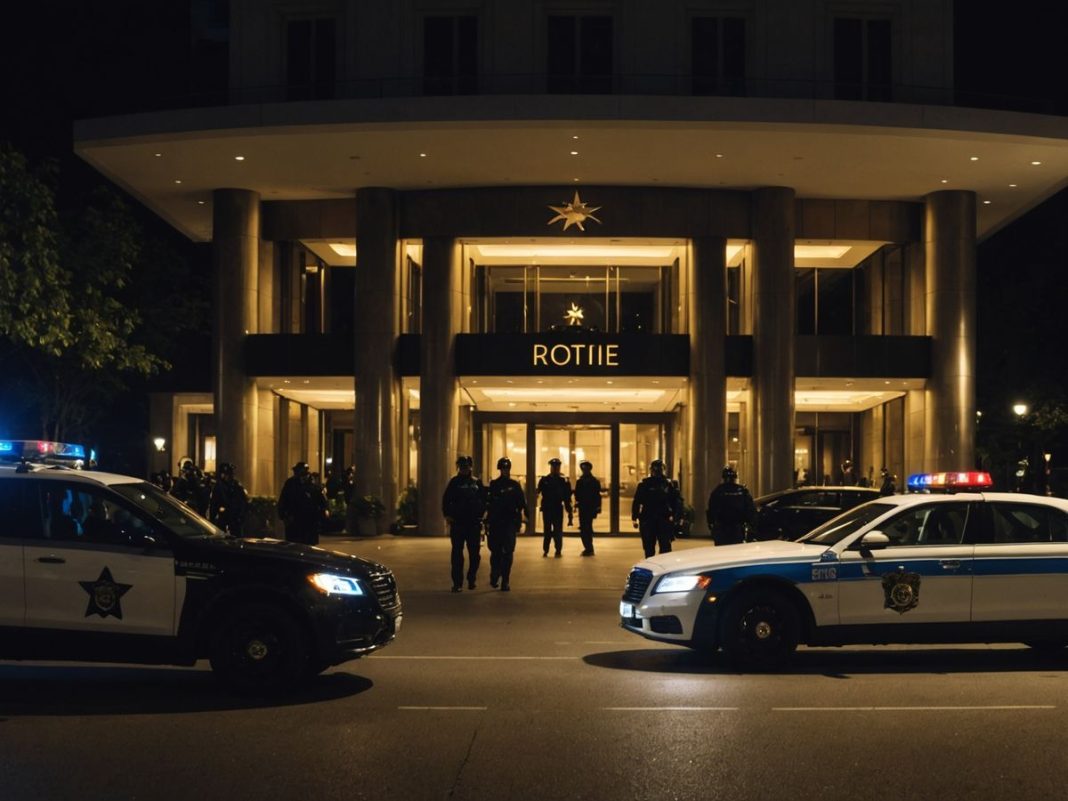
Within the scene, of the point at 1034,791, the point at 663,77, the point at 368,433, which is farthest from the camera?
the point at 368,433

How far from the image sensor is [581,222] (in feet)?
116

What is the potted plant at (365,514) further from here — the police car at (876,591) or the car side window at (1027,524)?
the car side window at (1027,524)

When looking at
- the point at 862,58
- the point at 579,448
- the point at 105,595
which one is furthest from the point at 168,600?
the point at 862,58

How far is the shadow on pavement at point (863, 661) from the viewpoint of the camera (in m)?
11.8

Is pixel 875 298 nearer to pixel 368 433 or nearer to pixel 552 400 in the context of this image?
pixel 552 400

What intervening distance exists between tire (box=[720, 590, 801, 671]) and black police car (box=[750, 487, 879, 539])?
12076mm

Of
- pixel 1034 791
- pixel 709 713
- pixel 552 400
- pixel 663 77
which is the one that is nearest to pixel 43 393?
pixel 552 400

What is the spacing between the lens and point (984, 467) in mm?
63969

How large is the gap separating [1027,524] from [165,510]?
23.8 feet

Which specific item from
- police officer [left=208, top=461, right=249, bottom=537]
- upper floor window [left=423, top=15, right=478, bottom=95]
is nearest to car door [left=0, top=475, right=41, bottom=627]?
police officer [left=208, top=461, right=249, bottom=537]

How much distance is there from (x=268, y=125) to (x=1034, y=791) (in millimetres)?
25840

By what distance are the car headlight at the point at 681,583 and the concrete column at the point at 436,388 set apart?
77.9ft

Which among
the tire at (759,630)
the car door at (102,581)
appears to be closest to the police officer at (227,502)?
the car door at (102,581)

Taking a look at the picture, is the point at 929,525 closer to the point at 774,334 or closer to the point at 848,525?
the point at 848,525
